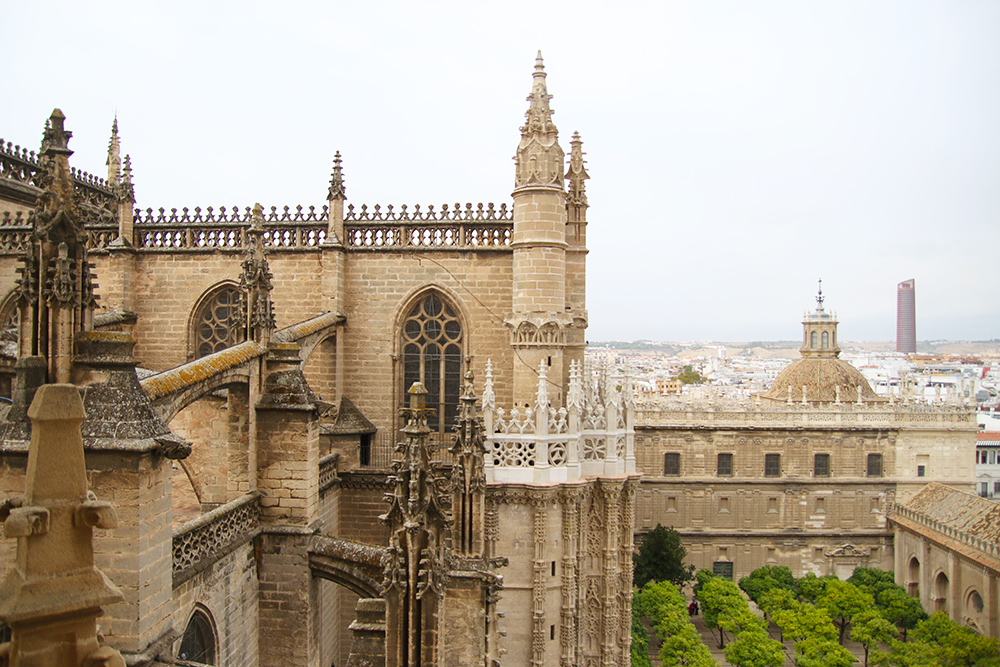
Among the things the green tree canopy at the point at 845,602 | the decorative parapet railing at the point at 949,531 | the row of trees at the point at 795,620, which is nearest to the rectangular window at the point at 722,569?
the row of trees at the point at 795,620

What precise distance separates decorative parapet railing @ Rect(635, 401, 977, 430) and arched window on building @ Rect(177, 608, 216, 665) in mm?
32545

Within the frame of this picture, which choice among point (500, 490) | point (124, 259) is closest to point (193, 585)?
point (500, 490)

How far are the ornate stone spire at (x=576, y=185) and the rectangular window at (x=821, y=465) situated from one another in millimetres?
30841

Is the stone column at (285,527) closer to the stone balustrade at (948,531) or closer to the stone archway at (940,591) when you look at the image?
the stone balustrade at (948,531)

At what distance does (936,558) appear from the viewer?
34.9 meters

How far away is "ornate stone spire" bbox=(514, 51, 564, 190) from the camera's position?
14664 mm

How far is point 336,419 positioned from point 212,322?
4.09 metres

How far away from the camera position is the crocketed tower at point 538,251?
47.9 ft

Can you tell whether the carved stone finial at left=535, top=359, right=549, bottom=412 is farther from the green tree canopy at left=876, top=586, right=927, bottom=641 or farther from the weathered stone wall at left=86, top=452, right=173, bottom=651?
the green tree canopy at left=876, top=586, right=927, bottom=641

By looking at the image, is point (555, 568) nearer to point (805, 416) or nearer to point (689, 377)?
point (805, 416)

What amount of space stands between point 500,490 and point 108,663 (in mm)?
11091

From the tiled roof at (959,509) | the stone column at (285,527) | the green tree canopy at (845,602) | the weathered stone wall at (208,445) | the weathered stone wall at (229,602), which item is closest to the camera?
the weathered stone wall at (229,602)

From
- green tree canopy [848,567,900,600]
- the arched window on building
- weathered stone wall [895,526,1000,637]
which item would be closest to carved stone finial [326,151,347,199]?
Answer: the arched window on building

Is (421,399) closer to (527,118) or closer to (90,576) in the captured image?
(90,576)
